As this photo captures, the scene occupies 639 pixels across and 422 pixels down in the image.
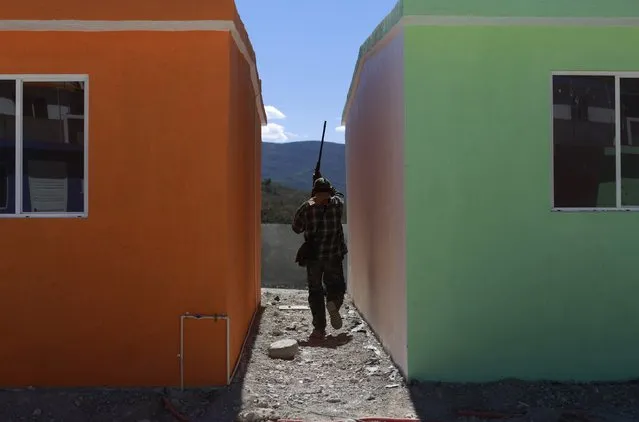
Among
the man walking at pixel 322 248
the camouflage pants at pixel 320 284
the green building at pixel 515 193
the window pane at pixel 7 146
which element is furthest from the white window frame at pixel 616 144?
the window pane at pixel 7 146

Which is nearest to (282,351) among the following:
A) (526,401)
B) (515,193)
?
(526,401)

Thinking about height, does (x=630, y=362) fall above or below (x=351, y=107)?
below

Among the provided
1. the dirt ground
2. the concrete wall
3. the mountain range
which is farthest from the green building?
the mountain range

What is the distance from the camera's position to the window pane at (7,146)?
5469 millimetres

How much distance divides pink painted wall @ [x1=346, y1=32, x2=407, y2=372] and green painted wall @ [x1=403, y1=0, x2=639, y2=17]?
36 centimetres

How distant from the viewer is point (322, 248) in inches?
302

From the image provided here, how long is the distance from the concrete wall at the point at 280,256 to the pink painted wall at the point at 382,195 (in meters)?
5.89

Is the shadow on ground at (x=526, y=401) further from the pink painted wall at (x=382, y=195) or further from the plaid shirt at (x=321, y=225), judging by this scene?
the plaid shirt at (x=321, y=225)

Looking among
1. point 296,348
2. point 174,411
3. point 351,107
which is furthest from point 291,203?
point 174,411

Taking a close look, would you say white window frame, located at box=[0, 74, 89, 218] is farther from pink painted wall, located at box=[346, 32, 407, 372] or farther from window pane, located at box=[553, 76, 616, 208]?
window pane, located at box=[553, 76, 616, 208]

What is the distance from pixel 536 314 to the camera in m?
5.61

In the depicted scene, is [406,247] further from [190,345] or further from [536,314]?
[190,345]

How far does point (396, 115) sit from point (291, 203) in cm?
2263

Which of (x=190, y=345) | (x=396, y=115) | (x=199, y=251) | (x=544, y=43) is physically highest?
(x=544, y=43)
